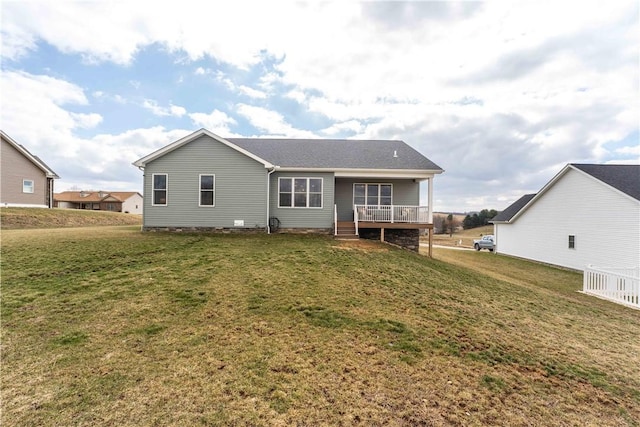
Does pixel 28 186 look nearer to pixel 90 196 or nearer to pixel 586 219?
pixel 90 196

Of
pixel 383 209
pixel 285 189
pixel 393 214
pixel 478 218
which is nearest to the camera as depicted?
pixel 393 214

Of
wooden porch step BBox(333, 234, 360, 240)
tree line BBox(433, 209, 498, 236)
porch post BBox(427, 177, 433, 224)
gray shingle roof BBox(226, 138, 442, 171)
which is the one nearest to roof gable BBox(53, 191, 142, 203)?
gray shingle roof BBox(226, 138, 442, 171)

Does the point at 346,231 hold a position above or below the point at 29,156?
below

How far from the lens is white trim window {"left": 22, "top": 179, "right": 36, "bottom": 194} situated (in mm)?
22927

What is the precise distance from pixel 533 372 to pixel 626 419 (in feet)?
3.35

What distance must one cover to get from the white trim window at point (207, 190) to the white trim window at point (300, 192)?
11.0 feet

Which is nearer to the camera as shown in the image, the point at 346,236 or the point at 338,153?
the point at 346,236

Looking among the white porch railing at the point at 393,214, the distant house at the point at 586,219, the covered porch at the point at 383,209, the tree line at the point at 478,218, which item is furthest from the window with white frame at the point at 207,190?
the tree line at the point at 478,218

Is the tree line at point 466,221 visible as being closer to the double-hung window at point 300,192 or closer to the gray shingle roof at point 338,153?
the gray shingle roof at point 338,153

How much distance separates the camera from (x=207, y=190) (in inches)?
562

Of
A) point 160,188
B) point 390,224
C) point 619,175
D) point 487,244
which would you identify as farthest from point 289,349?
point 487,244

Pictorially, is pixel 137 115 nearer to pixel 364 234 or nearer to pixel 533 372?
pixel 364 234

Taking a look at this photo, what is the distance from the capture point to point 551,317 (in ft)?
24.7

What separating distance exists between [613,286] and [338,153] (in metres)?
14.1
